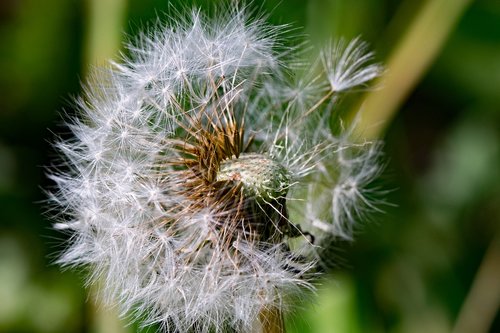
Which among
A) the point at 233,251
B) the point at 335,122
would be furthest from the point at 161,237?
the point at 335,122

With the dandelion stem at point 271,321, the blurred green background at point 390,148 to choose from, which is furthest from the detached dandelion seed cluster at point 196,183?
the blurred green background at point 390,148

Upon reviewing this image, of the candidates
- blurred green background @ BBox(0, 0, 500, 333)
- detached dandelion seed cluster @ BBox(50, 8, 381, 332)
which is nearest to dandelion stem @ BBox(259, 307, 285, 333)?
detached dandelion seed cluster @ BBox(50, 8, 381, 332)

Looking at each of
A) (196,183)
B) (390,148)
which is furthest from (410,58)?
(196,183)

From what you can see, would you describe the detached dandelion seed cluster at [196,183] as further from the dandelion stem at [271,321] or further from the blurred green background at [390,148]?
the blurred green background at [390,148]

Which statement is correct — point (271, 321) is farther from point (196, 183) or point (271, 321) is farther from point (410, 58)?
point (410, 58)

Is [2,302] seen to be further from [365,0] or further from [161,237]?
[365,0]

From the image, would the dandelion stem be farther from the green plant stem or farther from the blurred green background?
the green plant stem
